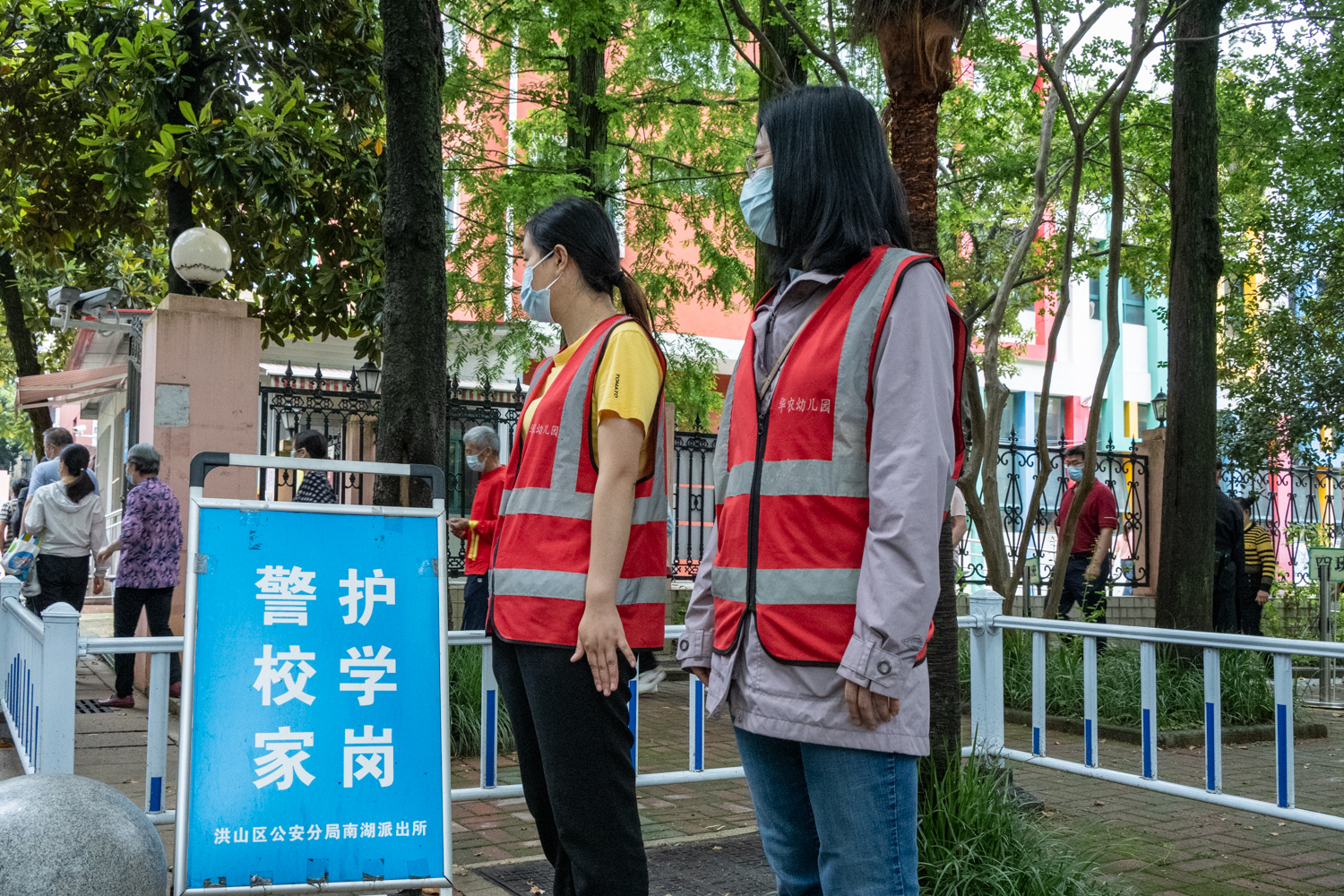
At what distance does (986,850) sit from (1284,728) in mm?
1432

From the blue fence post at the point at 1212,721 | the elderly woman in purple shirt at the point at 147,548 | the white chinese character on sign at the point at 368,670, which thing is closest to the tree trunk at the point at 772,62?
the blue fence post at the point at 1212,721

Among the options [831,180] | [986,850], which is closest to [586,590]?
[831,180]

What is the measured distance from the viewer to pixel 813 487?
2.07 meters

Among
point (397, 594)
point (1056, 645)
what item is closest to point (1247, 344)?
point (1056, 645)

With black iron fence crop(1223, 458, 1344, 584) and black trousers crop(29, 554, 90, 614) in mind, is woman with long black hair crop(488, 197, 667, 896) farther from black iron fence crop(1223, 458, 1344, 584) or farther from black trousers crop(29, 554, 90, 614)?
black iron fence crop(1223, 458, 1344, 584)

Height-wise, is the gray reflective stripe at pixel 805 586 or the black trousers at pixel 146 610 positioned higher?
the gray reflective stripe at pixel 805 586

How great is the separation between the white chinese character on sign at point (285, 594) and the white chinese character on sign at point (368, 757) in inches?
15.8

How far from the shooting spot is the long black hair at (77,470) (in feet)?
31.1

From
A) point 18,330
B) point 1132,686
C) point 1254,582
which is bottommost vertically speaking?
point 1132,686

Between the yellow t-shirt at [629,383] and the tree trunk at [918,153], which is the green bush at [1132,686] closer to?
the tree trunk at [918,153]

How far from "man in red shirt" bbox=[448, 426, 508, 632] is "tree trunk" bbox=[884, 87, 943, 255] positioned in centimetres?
390

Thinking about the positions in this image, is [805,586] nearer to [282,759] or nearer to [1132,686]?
[282,759]

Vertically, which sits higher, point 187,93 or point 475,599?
point 187,93

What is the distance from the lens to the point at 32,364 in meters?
20.3
